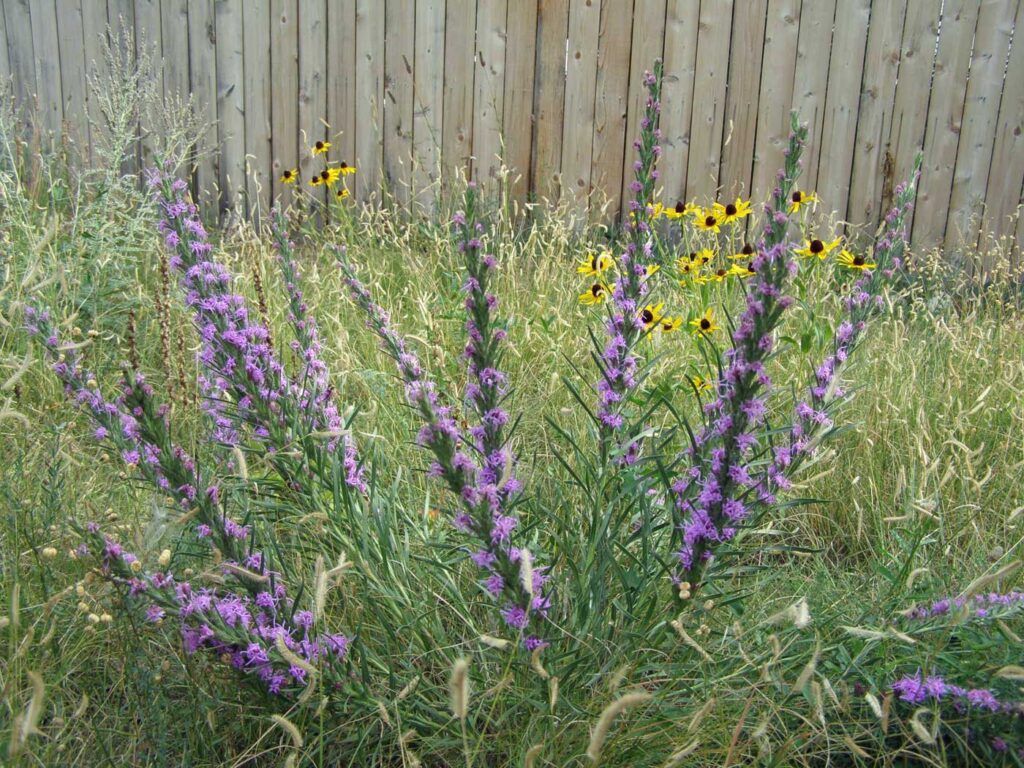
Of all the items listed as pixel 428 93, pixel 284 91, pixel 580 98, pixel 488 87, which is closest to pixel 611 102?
pixel 580 98

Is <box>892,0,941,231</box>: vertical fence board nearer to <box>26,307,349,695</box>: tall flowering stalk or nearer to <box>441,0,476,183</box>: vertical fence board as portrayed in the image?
<box>441,0,476,183</box>: vertical fence board

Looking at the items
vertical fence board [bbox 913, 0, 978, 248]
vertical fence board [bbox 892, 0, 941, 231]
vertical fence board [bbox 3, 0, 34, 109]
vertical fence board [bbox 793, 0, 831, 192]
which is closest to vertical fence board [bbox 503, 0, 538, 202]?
vertical fence board [bbox 793, 0, 831, 192]

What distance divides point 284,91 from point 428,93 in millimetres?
969

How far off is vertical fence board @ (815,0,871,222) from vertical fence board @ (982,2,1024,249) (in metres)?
0.81

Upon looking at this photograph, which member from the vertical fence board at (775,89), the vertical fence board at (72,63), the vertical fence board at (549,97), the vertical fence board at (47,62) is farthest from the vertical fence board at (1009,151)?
the vertical fence board at (47,62)

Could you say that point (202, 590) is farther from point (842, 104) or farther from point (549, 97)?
point (842, 104)

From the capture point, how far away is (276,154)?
626 cm

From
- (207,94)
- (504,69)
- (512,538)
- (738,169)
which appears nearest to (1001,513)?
(512,538)

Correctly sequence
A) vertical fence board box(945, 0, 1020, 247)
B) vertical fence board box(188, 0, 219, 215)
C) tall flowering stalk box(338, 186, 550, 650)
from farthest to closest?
vertical fence board box(188, 0, 219, 215)
vertical fence board box(945, 0, 1020, 247)
tall flowering stalk box(338, 186, 550, 650)

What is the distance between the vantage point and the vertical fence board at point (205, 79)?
6.16 metres

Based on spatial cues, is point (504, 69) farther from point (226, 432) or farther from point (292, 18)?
point (226, 432)

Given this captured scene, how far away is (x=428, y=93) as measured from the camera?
593 cm

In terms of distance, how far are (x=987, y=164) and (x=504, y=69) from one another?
2909mm

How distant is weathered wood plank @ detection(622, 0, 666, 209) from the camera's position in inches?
220
